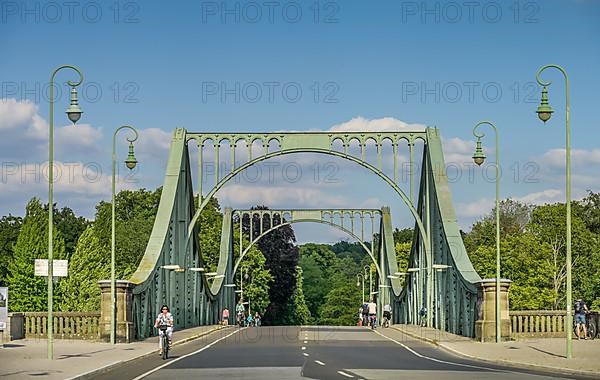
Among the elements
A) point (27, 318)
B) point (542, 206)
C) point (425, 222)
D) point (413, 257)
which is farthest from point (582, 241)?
point (27, 318)

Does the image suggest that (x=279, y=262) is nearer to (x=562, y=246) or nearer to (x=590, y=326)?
(x=562, y=246)

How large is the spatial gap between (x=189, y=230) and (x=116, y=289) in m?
16.1

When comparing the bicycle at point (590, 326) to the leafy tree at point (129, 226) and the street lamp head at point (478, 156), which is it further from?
the leafy tree at point (129, 226)

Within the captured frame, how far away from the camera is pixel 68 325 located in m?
45.2

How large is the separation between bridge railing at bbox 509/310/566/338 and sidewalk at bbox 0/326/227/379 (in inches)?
492

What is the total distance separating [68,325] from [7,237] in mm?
82973

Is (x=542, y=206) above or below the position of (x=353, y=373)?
above

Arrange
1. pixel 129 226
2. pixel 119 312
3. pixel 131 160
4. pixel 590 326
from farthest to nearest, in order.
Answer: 1. pixel 129 226
2. pixel 590 326
3. pixel 131 160
4. pixel 119 312

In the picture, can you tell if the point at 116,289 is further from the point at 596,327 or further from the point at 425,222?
the point at 425,222

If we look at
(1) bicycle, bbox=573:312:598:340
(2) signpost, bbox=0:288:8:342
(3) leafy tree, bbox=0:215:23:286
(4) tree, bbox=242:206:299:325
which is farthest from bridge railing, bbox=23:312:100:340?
(4) tree, bbox=242:206:299:325

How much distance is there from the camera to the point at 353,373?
27719 millimetres

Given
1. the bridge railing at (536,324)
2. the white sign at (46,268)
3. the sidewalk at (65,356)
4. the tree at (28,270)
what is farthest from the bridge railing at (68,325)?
the tree at (28,270)

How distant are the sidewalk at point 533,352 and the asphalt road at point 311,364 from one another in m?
0.76

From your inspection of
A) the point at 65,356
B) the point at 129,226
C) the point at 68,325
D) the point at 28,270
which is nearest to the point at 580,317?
the point at 68,325
